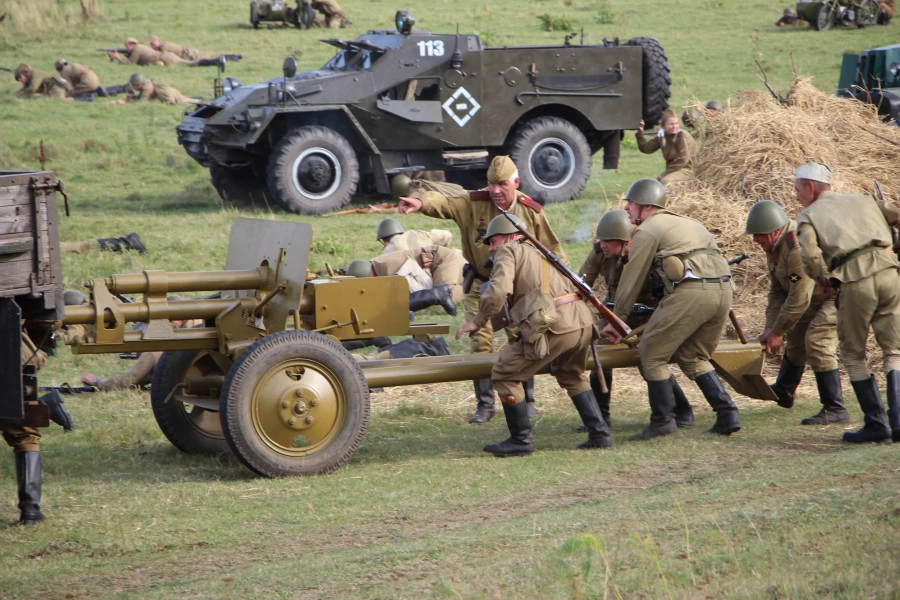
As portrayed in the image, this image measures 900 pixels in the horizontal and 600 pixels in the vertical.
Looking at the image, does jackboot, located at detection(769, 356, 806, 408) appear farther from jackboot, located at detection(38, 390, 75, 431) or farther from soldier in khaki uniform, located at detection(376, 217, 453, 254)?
jackboot, located at detection(38, 390, 75, 431)

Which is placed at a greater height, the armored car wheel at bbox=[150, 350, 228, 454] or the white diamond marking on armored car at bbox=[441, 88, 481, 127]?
the white diamond marking on armored car at bbox=[441, 88, 481, 127]

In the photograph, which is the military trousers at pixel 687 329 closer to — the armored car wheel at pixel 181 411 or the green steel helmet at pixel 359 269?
the armored car wheel at pixel 181 411

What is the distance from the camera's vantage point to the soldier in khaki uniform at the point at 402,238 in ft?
38.6

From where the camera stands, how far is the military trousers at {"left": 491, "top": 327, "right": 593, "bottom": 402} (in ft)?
23.7

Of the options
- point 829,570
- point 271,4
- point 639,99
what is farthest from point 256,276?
point 271,4

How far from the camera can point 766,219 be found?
310 inches

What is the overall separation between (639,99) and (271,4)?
13.9 metres

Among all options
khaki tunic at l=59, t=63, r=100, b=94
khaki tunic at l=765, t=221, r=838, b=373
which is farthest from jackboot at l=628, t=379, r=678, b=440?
khaki tunic at l=59, t=63, r=100, b=94

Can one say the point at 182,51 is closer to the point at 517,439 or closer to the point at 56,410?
the point at 56,410

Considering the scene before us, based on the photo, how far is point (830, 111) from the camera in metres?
13.8

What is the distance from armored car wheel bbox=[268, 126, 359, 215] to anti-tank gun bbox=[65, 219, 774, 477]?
726 centimetres

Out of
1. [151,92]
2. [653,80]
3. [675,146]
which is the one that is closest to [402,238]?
[675,146]

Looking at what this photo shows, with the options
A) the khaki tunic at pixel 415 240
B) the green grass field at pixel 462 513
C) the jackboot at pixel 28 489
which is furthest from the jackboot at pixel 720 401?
the khaki tunic at pixel 415 240

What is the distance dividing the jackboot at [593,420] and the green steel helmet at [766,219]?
1505 mm
